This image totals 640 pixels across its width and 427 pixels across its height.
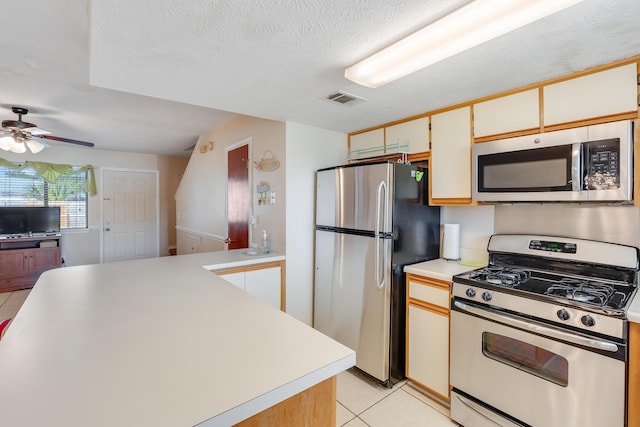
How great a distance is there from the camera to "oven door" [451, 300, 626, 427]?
1.32 metres

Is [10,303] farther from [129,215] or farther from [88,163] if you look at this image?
[88,163]

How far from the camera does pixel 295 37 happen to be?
132cm

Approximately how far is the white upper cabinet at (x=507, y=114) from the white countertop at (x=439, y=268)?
0.96 m

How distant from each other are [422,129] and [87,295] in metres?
2.49

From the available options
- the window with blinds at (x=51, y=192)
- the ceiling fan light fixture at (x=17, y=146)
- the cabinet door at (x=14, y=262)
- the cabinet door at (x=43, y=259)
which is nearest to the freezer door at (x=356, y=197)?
the ceiling fan light fixture at (x=17, y=146)

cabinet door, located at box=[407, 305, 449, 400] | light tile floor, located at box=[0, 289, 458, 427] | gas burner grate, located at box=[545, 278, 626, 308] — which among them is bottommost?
light tile floor, located at box=[0, 289, 458, 427]

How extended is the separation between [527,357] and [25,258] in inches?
256

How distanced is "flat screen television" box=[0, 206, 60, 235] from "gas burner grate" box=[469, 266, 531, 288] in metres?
6.38

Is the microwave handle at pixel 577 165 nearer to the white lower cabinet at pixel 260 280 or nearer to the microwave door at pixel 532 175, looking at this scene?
the microwave door at pixel 532 175

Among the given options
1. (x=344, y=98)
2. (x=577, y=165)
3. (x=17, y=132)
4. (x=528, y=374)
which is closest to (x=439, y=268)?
(x=528, y=374)

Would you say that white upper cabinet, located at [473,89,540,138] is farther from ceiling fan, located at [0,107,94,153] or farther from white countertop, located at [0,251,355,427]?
ceiling fan, located at [0,107,94,153]

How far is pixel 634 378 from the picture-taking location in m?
1.28

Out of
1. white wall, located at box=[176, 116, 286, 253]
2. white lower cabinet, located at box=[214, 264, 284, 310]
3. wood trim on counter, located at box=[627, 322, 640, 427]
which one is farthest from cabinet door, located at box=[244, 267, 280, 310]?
wood trim on counter, located at box=[627, 322, 640, 427]

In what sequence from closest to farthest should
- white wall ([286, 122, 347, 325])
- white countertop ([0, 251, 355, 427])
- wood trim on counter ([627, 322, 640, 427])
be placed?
white countertop ([0, 251, 355, 427]) → wood trim on counter ([627, 322, 640, 427]) → white wall ([286, 122, 347, 325])
